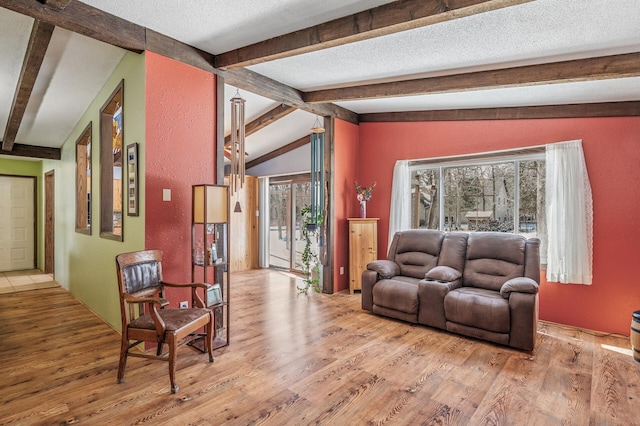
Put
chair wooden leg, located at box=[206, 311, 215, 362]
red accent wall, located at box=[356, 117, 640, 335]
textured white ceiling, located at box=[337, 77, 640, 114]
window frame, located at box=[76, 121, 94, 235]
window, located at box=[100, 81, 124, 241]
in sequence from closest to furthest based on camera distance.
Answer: chair wooden leg, located at box=[206, 311, 215, 362], textured white ceiling, located at box=[337, 77, 640, 114], red accent wall, located at box=[356, 117, 640, 335], window, located at box=[100, 81, 124, 241], window frame, located at box=[76, 121, 94, 235]

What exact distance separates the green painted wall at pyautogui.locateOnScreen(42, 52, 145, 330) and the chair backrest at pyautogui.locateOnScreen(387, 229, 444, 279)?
303cm

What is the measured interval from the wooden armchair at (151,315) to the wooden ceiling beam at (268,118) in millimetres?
3135

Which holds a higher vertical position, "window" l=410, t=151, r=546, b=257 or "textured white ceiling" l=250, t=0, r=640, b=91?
"textured white ceiling" l=250, t=0, r=640, b=91

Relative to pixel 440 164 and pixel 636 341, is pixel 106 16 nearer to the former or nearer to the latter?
pixel 440 164

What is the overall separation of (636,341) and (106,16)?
516cm

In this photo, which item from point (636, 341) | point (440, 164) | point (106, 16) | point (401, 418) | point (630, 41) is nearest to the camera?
point (401, 418)

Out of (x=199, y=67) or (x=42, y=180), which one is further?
(x=42, y=180)

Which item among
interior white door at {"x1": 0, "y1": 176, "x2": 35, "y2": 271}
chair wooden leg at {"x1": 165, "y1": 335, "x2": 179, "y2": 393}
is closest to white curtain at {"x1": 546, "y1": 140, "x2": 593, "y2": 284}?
chair wooden leg at {"x1": 165, "y1": 335, "x2": 179, "y2": 393}

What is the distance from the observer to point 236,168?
3846 mm

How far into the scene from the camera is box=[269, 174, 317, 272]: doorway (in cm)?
707

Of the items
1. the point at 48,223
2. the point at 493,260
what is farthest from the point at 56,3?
the point at 48,223

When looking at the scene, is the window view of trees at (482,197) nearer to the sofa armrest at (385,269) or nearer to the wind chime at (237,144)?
the sofa armrest at (385,269)

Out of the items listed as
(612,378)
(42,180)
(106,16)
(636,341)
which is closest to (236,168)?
(106,16)

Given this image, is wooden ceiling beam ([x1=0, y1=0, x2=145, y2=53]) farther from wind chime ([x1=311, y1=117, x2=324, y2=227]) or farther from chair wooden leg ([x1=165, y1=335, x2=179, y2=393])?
wind chime ([x1=311, y1=117, x2=324, y2=227])
